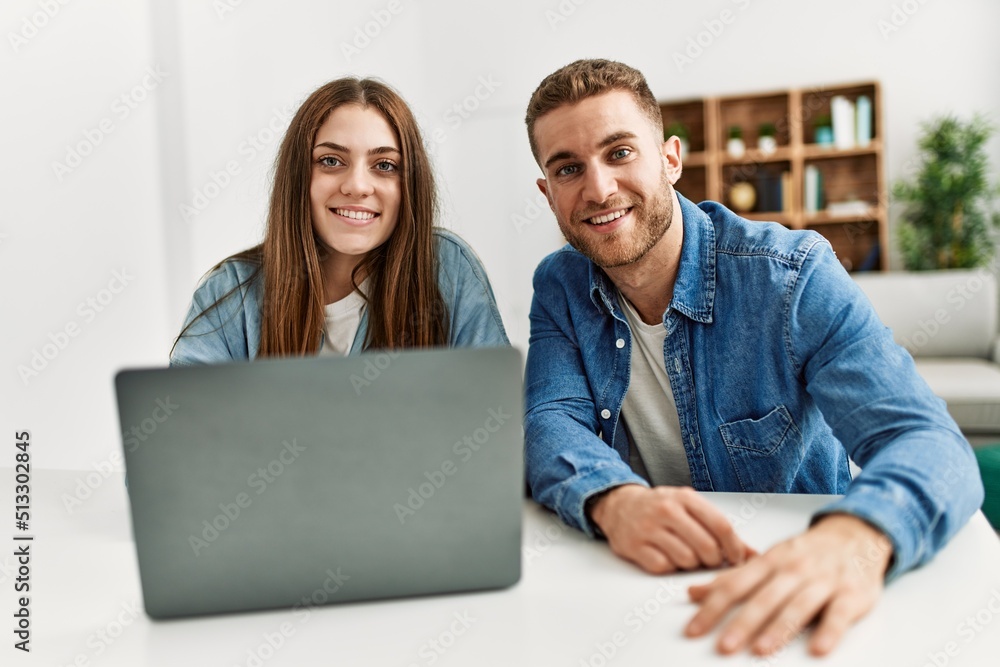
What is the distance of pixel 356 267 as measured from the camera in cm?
162

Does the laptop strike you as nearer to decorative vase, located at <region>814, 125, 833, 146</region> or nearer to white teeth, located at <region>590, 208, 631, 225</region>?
white teeth, located at <region>590, 208, 631, 225</region>

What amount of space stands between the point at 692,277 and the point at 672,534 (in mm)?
586

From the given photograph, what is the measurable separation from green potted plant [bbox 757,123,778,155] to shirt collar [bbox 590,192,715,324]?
12.6ft

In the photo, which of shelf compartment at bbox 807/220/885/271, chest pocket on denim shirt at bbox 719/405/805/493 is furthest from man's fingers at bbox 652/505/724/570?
shelf compartment at bbox 807/220/885/271

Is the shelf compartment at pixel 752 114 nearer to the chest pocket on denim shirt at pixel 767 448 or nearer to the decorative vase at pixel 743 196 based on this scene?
the decorative vase at pixel 743 196

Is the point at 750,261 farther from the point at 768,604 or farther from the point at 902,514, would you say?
the point at 768,604

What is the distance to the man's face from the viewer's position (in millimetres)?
1337

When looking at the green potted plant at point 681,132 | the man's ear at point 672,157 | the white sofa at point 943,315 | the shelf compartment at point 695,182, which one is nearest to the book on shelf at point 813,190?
the shelf compartment at point 695,182

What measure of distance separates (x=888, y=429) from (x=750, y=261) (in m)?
0.39

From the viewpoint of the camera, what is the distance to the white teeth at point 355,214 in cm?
154

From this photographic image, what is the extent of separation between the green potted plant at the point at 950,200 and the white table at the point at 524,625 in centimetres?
421

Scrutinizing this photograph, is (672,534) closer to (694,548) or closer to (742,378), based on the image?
(694,548)

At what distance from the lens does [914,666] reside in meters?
0.63

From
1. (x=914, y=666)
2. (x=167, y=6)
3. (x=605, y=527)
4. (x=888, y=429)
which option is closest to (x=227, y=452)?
(x=605, y=527)
